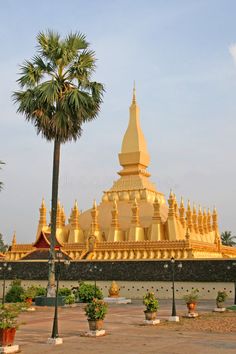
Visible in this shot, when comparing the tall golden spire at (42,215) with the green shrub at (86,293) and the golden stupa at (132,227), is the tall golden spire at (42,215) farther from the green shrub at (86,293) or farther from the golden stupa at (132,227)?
the green shrub at (86,293)

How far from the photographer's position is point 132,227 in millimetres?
44000

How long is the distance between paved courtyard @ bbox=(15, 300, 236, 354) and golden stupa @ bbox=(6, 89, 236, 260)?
1467 centimetres

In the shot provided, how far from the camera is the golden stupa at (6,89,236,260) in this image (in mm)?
41344

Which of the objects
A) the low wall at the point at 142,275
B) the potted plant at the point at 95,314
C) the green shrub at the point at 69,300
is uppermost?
the low wall at the point at 142,275

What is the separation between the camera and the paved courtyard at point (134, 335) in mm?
14891

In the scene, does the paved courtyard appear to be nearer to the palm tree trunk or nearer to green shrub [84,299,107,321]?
green shrub [84,299,107,321]

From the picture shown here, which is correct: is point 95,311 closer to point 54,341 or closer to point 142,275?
point 54,341

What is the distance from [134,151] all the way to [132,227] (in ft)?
37.3

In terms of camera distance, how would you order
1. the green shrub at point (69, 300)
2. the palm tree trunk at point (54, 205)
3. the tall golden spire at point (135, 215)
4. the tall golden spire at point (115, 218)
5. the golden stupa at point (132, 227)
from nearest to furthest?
the palm tree trunk at point (54, 205)
the green shrub at point (69, 300)
the golden stupa at point (132, 227)
the tall golden spire at point (135, 215)
the tall golden spire at point (115, 218)

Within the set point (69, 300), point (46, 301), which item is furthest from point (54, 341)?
point (69, 300)

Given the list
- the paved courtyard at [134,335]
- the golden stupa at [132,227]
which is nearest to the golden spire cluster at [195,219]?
the golden stupa at [132,227]

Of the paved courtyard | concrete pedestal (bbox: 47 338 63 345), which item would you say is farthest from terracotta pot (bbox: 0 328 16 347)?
concrete pedestal (bbox: 47 338 63 345)

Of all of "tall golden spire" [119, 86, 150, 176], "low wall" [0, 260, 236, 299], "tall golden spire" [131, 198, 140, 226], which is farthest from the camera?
"tall golden spire" [119, 86, 150, 176]

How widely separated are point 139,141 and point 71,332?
36033 millimetres
